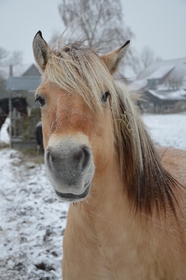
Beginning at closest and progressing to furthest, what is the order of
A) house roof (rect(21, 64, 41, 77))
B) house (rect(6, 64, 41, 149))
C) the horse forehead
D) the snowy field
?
1. the horse forehead
2. the snowy field
3. house (rect(6, 64, 41, 149))
4. house roof (rect(21, 64, 41, 77))

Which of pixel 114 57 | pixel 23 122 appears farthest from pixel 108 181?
pixel 23 122

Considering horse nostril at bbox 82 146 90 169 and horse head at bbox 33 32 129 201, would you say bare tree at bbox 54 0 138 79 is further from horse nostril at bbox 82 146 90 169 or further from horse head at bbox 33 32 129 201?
horse nostril at bbox 82 146 90 169

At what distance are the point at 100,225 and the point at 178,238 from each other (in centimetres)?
60

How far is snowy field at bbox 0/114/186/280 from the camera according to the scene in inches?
138

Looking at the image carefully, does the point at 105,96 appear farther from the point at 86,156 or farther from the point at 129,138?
the point at 86,156

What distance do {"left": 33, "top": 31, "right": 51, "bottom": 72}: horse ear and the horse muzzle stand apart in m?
0.84

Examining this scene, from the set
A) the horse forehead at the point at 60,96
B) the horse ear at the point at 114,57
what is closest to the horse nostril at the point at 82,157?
the horse forehead at the point at 60,96

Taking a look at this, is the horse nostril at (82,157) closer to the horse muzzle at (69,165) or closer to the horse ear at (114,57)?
the horse muzzle at (69,165)

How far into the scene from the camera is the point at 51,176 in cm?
142

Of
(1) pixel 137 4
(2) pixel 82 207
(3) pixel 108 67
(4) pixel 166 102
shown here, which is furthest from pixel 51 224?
(1) pixel 137 4

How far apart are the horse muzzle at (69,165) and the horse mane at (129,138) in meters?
0.52

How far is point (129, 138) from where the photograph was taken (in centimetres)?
202

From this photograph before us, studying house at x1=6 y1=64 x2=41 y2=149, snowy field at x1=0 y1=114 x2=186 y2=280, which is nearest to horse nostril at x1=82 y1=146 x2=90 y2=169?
snowy field at x1=0 y1=114 x2=186 y2=280

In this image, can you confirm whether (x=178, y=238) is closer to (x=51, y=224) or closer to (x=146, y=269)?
(x=146, y=269)
